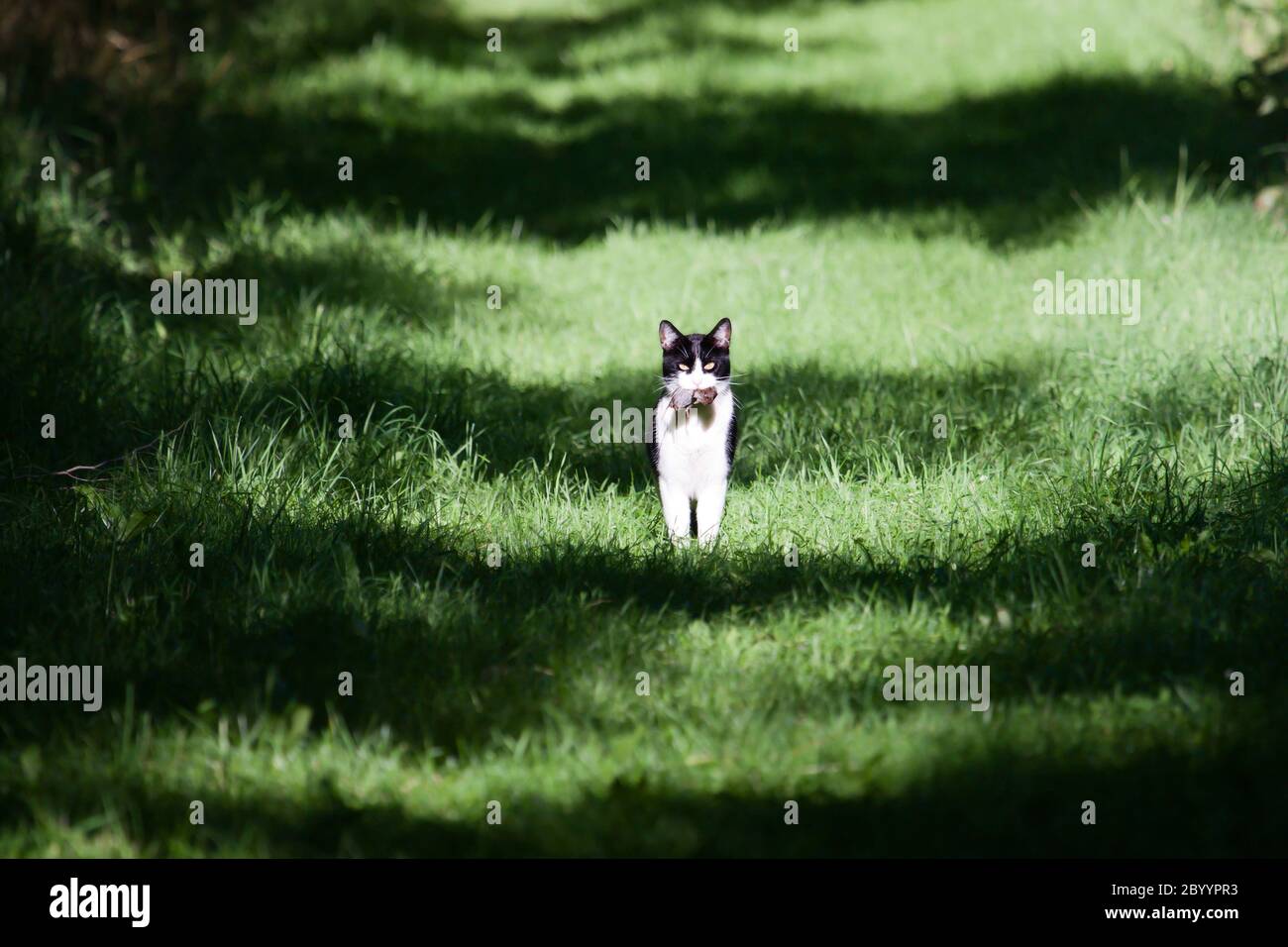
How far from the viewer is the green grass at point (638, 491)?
303 centimetres

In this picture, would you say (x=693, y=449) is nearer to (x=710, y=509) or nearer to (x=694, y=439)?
(x=694, y=439)

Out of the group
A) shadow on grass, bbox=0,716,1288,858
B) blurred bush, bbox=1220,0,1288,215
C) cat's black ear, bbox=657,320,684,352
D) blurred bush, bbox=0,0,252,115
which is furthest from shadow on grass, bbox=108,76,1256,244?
shadow on grass, bbox=0,716,1288,858

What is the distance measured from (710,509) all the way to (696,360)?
50cm

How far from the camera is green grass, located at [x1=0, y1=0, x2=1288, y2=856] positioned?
9.95ft

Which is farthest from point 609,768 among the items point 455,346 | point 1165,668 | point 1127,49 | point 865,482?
point 1127,49

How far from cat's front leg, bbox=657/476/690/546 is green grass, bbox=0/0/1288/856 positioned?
125 mm

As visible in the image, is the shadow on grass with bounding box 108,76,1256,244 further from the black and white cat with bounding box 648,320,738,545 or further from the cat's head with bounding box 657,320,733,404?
the black and white cat with bounding box 648,320,738,545

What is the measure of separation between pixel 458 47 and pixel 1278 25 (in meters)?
7.07

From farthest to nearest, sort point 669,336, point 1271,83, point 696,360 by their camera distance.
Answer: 1. point 1271,83
2. point 669,336
3. point 696,360

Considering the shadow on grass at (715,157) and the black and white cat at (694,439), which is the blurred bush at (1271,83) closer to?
the shadow on grass at (715,157)

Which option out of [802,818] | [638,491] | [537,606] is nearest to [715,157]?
[638,491]

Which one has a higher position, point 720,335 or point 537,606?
point 720,335

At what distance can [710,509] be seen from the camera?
431cm

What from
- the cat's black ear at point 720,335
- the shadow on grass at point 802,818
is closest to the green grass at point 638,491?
the shadow on grass at point 802,818
